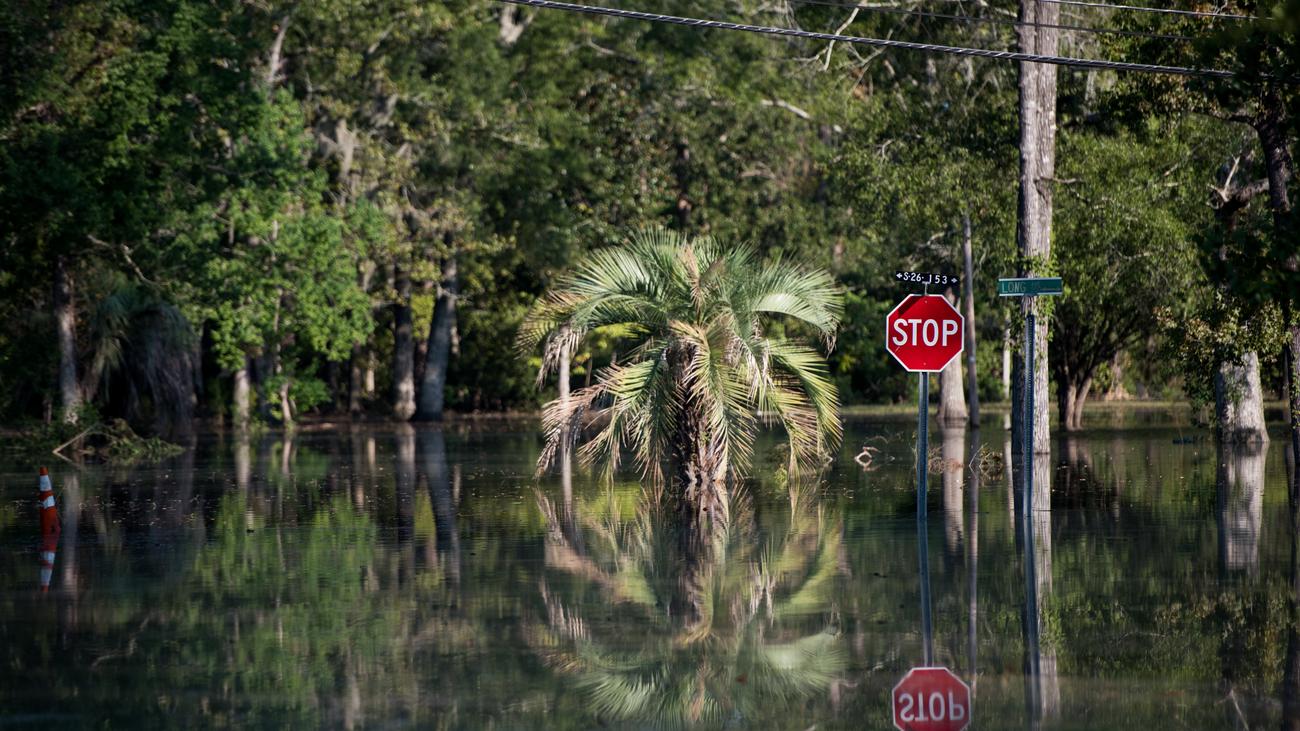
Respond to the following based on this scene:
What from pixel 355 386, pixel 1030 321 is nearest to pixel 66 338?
pixel 355 386

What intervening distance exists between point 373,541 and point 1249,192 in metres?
17.3

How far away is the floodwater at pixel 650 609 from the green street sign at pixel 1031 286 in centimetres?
229

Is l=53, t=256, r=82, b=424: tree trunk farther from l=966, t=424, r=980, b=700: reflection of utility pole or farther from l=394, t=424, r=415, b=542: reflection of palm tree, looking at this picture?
l=966, t=424, r=980, b=700: reflection of utility pole

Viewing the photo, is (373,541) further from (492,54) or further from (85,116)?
(492,54)

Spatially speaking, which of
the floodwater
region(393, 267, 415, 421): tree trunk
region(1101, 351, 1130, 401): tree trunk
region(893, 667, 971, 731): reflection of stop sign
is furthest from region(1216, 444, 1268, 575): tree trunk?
region(1101, 351, 1130, 401): tree trunk

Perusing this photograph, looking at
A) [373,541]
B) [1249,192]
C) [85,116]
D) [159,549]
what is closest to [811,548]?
[373,541]

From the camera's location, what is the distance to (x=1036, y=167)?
87.7 ft

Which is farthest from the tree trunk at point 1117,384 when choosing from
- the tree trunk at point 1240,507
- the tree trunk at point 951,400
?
the tree trunk at point 1240,507

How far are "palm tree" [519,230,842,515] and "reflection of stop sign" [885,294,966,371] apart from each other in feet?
6.36

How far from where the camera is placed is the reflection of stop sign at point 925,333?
18.5 metres

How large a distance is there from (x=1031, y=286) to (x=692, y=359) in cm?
486

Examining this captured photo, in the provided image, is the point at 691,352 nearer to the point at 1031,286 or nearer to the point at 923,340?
the point at 923,340

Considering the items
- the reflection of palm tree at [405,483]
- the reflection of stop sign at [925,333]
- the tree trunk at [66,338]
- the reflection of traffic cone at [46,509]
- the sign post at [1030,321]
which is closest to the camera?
the sign post at [1030,321]

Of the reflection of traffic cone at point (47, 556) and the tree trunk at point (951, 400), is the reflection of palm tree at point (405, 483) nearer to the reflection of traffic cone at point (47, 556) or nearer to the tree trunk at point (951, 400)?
the reflection of traffic cone at point (47, 556)
